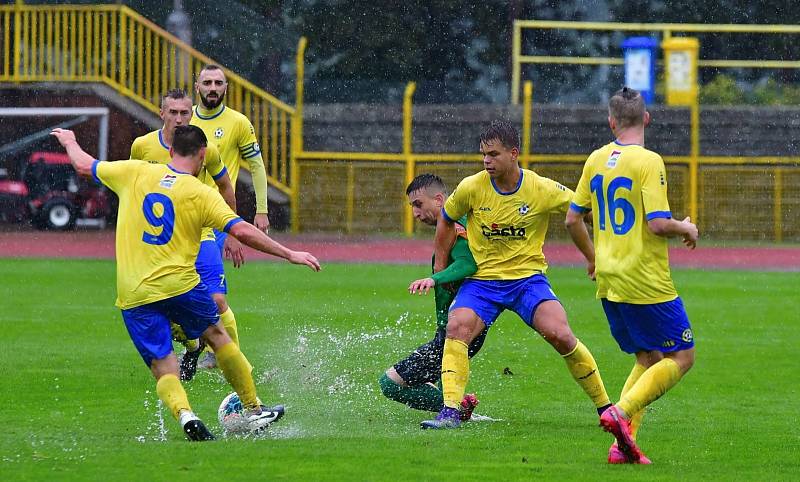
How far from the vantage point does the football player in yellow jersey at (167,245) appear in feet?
25.1

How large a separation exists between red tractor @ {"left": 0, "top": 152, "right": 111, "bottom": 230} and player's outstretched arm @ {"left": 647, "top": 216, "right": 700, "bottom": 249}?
74.6 feet

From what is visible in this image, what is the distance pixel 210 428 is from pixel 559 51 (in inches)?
1155

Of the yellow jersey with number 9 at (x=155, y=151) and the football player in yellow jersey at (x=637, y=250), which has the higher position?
the yellow jersey with number 9 at (x=155, y=151)

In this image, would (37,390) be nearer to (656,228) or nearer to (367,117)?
(656,228)

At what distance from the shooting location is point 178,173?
305 inches

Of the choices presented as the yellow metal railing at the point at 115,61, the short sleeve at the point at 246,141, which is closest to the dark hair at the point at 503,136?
the short sleeve at the point at 246,141

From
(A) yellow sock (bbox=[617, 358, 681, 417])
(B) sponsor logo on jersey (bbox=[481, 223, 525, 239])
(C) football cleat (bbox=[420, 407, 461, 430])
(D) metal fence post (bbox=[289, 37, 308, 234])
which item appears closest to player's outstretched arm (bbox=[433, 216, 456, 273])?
(B) sponsor logo on jersey (bbox=[481, 223, 525, 239])

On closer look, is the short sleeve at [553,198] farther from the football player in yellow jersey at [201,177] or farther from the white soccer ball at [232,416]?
the football player in yellow jersey at [201,177]

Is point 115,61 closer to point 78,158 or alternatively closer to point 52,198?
point 52,198

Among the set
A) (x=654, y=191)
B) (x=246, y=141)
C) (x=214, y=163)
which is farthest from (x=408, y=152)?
(x=654, y=191)

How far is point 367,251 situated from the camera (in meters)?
25.4

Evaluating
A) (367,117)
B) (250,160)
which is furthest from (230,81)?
(250,160)

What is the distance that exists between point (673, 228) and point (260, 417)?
2.59 metres

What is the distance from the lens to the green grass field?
695 centimetres
